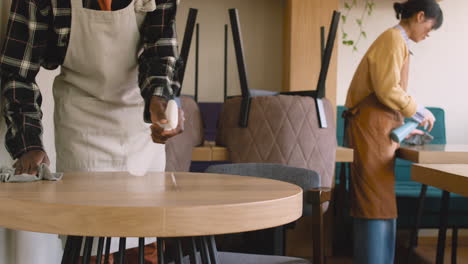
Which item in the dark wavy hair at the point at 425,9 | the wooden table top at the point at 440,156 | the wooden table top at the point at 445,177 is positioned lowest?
the wooden table top at the point at 440,156

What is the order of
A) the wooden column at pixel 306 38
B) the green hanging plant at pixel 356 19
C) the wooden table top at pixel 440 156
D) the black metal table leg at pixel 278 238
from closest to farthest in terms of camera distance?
the black metal table leg at pixel 278 238, the wooden table top at pixel 440 156, the wooden column at pixel 306 38, the green hanging plant at pixel 356 19

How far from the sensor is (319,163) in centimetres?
218

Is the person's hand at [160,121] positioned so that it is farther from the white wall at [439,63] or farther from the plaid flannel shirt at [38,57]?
the white wall at [439,63]

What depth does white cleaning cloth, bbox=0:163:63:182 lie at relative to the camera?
976 millimetres

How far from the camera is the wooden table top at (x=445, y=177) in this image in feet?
4.66

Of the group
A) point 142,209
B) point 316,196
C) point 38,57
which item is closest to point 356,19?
point 316,196

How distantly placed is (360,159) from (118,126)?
1.51 metres

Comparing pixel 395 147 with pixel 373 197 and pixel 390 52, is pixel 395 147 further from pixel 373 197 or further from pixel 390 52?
pixel 390 52

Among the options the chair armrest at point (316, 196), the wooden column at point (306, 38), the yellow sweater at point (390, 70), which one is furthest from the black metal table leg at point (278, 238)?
the wooden column at point (306, 38)

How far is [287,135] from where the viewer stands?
215cm

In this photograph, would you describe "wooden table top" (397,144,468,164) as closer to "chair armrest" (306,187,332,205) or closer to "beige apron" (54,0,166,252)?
"chair armrest" (306,187,332,205)

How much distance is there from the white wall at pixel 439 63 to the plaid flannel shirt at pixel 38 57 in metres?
3.16

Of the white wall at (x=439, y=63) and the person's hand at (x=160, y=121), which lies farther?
the white wall at (x=439, y=63)

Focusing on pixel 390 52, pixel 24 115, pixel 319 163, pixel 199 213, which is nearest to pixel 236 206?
pixel 199 213
